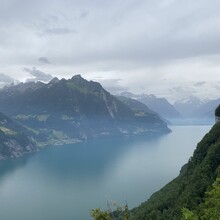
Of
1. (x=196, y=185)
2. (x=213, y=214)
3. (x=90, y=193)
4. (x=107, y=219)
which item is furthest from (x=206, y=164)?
(x=90, y=193)

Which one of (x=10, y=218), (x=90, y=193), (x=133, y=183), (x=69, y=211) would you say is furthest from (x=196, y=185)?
(x=133, y=183)

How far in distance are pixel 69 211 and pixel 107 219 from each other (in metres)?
109

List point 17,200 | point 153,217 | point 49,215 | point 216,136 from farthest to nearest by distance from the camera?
point 17,200
point 49,215
point 216,136
point 153,217

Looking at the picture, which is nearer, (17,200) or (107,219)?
(107,219)

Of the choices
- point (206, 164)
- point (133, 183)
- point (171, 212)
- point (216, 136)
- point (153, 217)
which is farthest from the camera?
point (133, 183)

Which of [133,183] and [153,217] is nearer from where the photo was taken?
[153,217]

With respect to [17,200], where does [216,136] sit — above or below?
above

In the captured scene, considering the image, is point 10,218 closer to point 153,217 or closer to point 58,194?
point 58,194

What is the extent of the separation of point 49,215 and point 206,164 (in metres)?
76.0

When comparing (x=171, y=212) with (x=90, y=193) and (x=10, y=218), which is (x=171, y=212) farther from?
(x=90, y=193)

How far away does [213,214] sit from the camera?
23234mm

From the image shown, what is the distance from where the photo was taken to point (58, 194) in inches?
6762

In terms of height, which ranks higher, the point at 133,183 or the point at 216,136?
the point at 216,136

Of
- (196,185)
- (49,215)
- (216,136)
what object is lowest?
(49,215)
